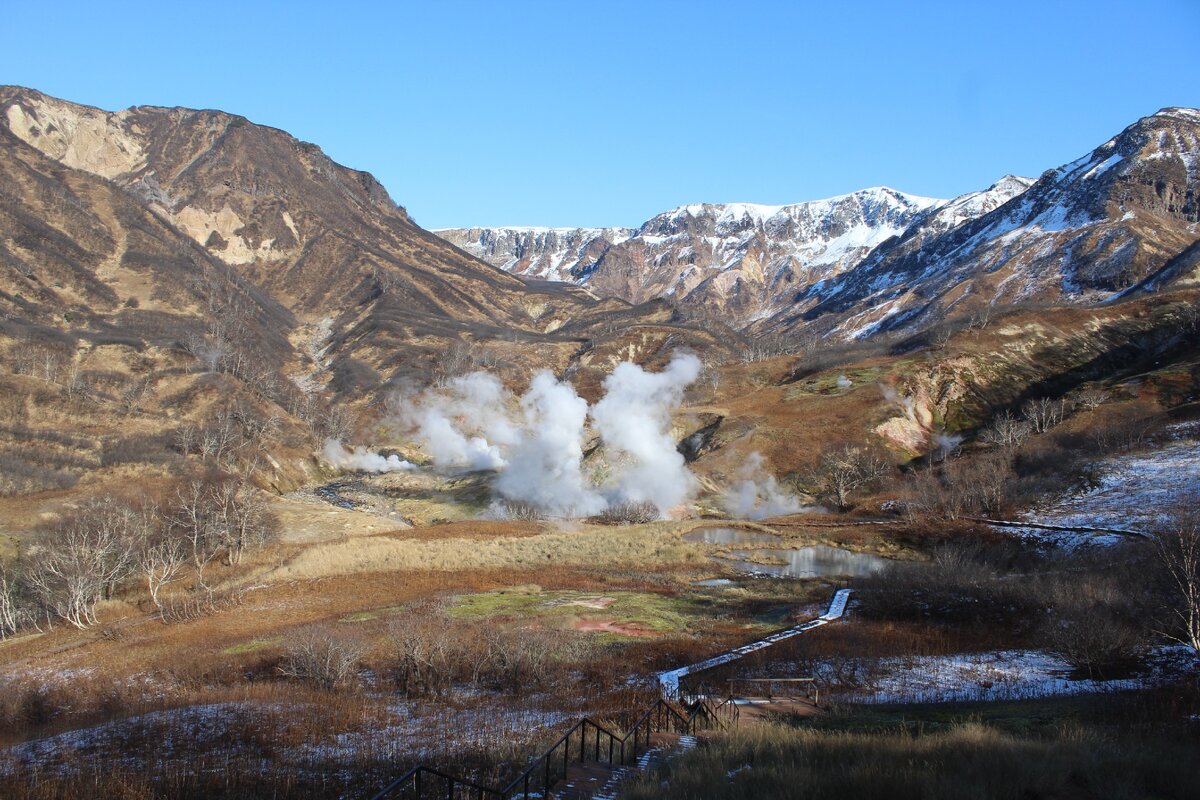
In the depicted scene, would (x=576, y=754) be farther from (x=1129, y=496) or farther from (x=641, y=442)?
(x=641, y=442)

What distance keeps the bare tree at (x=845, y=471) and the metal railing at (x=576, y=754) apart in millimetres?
56186

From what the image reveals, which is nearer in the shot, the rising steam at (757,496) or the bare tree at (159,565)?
the bare tree at (159,565)

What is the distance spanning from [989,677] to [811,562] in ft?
96.5

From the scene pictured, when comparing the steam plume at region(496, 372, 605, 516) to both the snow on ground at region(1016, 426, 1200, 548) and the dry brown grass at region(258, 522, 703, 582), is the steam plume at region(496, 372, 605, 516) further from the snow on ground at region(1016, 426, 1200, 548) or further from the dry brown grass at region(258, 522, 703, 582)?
the snow on ground at region(1016, 426, 1200, 548)

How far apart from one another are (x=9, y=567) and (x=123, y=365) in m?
78.0

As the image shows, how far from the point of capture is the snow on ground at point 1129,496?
46.1m

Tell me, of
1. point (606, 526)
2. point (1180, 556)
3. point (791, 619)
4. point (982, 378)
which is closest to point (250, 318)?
point (606, 526)

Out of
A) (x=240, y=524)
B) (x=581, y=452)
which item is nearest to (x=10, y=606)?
(x=240, y=524)

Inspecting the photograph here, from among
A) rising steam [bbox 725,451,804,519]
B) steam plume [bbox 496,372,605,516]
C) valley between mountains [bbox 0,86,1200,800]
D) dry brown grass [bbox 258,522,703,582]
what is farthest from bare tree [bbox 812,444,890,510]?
steam plume [bbox 496,372,605,516]

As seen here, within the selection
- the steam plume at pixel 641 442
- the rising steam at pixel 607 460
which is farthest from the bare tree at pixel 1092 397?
the steam plume at pixel 641 442

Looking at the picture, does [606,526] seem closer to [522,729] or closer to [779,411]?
[779,411]

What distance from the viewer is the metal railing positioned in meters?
10.5

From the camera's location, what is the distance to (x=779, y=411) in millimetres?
93938

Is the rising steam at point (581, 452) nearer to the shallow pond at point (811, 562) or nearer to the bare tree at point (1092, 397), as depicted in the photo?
the shallow pond at point (811, 562)
